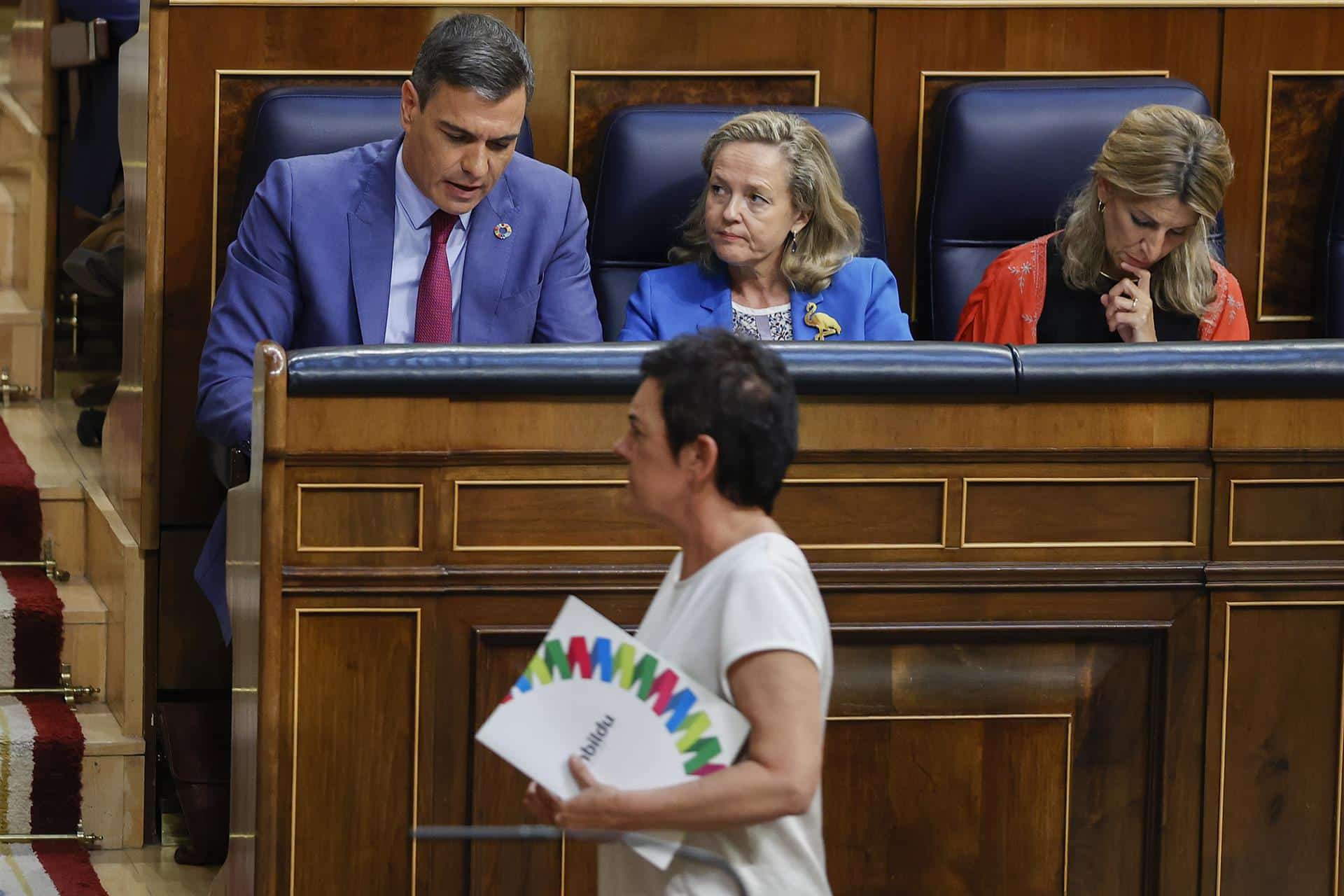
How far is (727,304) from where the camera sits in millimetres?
2605

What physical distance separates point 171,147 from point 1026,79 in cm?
126

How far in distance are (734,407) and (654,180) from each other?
1403 mm

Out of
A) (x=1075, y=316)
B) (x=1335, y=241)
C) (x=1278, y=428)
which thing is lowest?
(x=1278, y=428)

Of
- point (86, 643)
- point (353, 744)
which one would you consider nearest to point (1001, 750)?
point (353, 744)

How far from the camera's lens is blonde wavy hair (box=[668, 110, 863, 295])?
8.45 feet

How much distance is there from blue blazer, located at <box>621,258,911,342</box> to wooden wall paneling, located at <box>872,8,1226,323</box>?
0.29m

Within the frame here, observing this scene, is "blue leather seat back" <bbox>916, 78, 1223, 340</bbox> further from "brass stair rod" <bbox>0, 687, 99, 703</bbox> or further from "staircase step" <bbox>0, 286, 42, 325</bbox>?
"staircase step" <bbox>0, 286, 42, 325</bbox>

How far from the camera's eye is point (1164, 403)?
189cm

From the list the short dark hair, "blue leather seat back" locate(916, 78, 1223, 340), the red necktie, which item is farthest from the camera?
"blue leather seat back" locate(916, 78, 1223, 340)

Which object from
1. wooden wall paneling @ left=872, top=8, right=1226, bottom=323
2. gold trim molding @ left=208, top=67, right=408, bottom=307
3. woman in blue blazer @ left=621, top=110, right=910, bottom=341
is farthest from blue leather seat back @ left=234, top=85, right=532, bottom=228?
wooden wall paneling @ left=872, top=8, right=1226, bottom=323

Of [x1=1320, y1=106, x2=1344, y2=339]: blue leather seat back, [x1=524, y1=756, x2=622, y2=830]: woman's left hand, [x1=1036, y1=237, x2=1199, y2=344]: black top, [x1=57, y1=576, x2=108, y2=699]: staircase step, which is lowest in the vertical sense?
[x1=57, y1=576, x2=108, y2=699]: staircase step

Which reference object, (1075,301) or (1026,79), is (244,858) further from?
(1026,79)

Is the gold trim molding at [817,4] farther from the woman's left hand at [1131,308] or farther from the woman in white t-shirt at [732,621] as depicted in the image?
the woman in white t-shirt at [732,621]

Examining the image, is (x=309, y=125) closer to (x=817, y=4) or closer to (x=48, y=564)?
(x=817, y=4)
